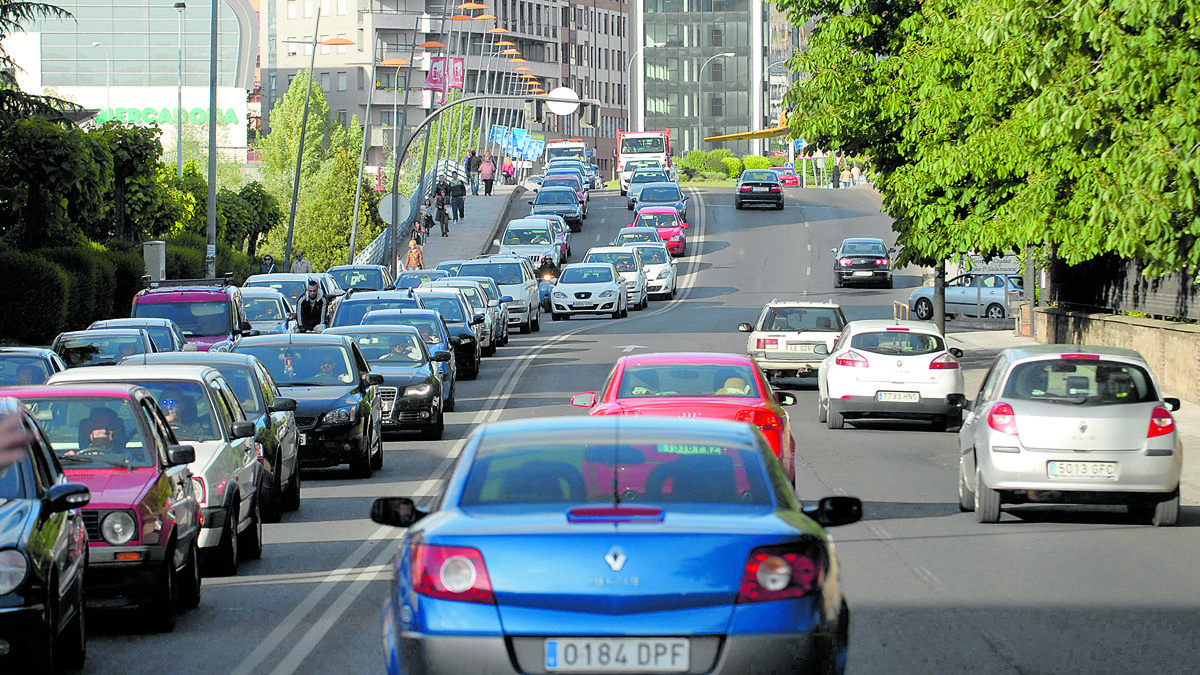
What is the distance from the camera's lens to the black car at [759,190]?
277 ft

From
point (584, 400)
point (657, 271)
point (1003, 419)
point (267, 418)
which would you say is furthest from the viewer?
point (657, 271)

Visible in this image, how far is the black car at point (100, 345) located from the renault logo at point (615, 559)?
17.0m

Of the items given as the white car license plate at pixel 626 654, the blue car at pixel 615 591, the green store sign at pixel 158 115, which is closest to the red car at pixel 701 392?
the blue car at pixel 615 591

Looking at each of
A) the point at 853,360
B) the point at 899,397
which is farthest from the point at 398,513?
the point at 899,397

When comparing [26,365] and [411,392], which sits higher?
[26,365]

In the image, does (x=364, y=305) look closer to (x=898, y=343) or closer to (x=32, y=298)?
(x=32, y=298)

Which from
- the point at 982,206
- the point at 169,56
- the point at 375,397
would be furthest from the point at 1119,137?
the point at 169,56

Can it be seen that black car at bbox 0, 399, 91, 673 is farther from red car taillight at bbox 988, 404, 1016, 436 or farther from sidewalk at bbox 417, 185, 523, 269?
sidewalk at bbox 417, 185, 523, 269

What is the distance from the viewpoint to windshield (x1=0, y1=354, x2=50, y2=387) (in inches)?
711

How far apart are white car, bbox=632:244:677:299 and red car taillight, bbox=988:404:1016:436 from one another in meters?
39.8

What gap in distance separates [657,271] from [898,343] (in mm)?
31396

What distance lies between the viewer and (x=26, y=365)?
18.3m

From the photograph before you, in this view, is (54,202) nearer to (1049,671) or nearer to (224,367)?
(224,367)

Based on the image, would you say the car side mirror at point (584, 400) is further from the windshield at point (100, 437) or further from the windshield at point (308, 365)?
the windshield at point (100, 437)
